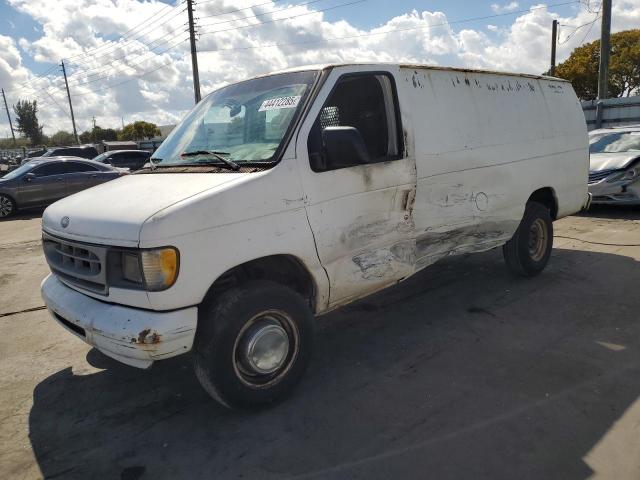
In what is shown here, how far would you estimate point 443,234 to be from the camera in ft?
14.6

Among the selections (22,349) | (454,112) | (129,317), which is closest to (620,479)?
(129,317)

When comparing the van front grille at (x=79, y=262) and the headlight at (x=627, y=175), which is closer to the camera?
the van front grille at (x=79, y=262)

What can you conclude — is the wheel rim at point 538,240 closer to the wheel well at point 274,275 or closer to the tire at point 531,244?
the tire at point 531,244

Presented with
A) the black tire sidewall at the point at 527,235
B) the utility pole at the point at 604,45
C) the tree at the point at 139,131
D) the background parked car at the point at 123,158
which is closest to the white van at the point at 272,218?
the black tire sidewall at the point at 527,235

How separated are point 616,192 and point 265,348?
8147 mm

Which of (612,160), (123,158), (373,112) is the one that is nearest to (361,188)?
(373,112)

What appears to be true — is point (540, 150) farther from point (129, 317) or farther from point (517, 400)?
point (129, 317)

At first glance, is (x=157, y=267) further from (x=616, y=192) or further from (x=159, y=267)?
(x=616, y=192)

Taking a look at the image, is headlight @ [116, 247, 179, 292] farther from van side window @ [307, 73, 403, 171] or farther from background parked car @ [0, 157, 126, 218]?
background parked car @ [0, 157, 126, 218]

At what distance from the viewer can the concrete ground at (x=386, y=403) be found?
2.77 m

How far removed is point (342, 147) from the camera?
332 centimetres

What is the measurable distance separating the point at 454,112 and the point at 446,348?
205cm

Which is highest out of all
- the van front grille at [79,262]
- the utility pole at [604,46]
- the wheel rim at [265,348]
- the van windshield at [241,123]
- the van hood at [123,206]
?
the utility pole at [604,46]

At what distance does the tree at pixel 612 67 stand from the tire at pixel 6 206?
132 feet
